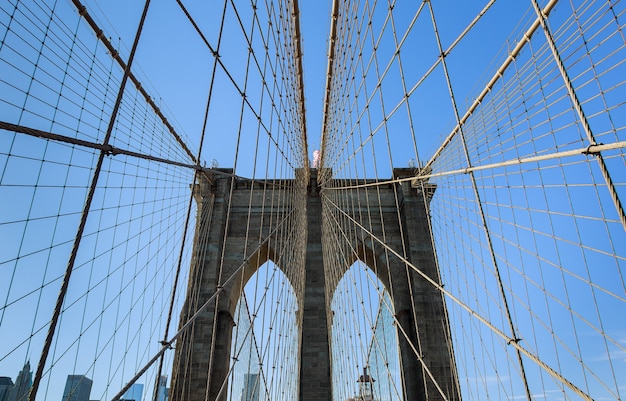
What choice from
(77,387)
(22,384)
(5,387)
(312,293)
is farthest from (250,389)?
(22,384)

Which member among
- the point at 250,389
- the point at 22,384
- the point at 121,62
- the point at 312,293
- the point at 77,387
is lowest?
the point at 250,389

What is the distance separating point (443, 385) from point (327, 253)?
441 cm

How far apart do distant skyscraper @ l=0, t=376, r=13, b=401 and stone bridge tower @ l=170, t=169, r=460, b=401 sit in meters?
5.68

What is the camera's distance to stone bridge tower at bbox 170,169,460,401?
11.0 meters

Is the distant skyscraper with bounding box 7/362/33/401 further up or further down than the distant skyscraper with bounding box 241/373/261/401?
further up

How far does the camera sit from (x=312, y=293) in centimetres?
1204

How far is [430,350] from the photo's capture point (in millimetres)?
11188

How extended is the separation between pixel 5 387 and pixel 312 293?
329 inches

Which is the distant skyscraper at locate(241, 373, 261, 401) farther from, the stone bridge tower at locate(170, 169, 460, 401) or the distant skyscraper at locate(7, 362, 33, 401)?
the distant skyscraper at locate(7, 362, 33, 401)

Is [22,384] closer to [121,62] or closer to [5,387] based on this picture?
[5,387]

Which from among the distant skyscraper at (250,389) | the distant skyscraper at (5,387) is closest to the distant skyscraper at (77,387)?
the distant skyscraper at (5,387)

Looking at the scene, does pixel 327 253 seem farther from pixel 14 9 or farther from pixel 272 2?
pixel 14 9

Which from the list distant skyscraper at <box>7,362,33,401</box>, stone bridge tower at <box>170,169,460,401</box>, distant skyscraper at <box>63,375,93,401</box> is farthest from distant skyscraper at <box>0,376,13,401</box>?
stone bridge tower at <box>170,169,460,401</box>

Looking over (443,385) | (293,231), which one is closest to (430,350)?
(443,385)
